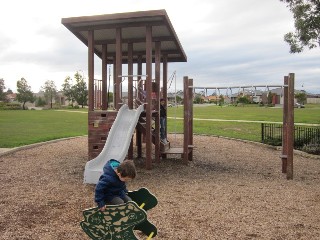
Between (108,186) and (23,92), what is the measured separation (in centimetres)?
8488

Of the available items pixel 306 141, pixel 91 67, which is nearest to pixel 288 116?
pixel 91 67

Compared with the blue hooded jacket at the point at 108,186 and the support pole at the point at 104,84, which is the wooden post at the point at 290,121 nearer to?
the support pole at the point at 104,84

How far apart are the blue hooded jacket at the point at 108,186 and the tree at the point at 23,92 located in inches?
3253

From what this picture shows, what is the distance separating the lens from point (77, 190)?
765 centimetres

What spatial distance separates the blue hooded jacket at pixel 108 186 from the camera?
402cm

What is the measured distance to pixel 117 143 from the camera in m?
9.00

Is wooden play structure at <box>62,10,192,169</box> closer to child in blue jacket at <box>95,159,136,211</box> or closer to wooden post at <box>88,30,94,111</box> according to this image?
wooden post at <box>88,30,94,111</box>

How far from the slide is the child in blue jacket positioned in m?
3.86

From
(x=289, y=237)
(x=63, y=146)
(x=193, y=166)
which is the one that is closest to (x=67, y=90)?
(x=63, y=146)

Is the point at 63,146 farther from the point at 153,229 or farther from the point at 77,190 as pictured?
the point at 153,229

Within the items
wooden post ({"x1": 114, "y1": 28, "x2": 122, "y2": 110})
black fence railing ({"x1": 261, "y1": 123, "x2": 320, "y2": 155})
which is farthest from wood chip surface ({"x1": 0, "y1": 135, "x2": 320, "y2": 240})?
wooden post ({"x1": 114, "y1": 28, "x2": 122, "y2": 110})

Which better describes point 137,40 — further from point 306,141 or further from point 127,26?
point 306,141

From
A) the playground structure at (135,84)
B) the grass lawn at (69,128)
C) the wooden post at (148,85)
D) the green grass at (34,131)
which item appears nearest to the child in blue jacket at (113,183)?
the playground structure at (135,84)

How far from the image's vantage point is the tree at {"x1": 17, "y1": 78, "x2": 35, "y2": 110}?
82.1 metres
